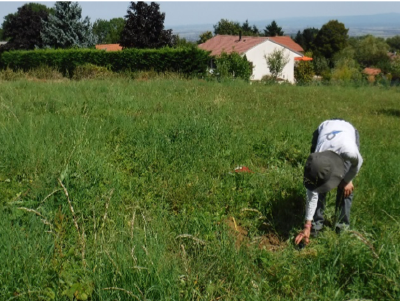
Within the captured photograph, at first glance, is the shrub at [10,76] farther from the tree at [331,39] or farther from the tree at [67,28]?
the tree at [331,39]

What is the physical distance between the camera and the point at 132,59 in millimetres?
22344

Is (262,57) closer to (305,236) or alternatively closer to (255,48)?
(255,48)

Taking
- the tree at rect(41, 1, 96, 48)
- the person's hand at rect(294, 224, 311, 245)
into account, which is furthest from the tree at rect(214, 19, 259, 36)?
the person's hand at rect(294, 224, 311, 245)

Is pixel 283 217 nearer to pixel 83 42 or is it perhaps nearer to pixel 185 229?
pixel 185 229

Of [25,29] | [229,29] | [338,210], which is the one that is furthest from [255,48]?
[338,210]

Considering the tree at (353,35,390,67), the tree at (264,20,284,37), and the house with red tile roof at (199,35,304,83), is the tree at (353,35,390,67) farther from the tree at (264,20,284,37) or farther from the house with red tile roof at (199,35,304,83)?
the house with red tile roof at (199,35,304,83)

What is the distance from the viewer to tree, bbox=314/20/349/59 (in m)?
68.1

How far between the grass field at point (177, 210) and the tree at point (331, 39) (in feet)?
216

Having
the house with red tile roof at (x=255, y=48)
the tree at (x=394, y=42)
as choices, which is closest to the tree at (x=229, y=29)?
the house with red tile roof at (x=255, y=48)

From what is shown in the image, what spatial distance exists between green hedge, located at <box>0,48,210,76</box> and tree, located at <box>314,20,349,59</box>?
53.7 meters

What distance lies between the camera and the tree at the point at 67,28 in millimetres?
34781

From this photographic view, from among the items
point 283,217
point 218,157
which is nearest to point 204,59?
point 218,157

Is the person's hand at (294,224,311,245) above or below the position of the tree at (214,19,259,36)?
below

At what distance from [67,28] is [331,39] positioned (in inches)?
1895
